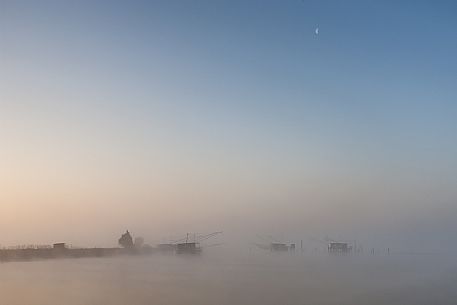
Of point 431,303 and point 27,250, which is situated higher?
point 27,250

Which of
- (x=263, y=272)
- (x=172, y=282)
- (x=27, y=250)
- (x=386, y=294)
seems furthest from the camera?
(x=263, y=272)

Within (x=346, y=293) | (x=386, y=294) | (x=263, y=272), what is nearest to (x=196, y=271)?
(x=263, y=272)

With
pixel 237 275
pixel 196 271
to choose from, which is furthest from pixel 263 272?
pixel 196 271

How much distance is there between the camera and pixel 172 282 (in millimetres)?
7969

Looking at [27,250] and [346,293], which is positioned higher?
[27,250]

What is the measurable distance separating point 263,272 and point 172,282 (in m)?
1.83

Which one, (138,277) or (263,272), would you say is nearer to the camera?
(138,277)

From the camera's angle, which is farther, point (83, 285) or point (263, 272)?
point (263, 272)

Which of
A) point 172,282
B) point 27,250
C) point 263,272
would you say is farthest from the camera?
point 263,272

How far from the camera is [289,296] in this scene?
821 cm

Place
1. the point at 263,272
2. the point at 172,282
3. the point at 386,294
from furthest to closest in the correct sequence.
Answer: the point at 263,272 → the point at 386,294 → the point at 172,282

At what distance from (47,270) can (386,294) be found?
5.08 m

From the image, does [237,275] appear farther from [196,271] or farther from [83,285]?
[83,285]

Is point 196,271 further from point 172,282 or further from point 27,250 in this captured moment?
point 27,250
